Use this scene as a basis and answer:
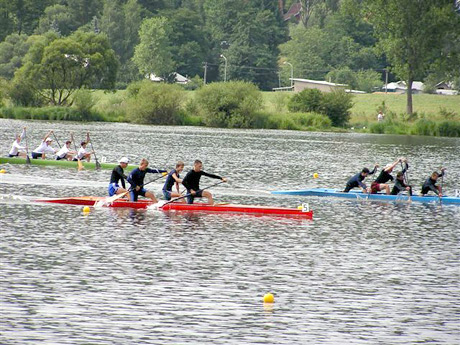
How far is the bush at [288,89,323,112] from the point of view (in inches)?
3688

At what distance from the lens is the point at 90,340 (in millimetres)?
15289

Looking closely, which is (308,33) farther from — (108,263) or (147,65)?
(108,263)

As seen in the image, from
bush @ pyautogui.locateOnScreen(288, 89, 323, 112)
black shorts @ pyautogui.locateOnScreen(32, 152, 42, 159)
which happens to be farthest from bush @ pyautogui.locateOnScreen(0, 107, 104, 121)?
black shorts @ pyautogui.locateOnScreen(32, 152, 42, 159)

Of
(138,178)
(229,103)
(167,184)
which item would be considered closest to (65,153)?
(167,184)

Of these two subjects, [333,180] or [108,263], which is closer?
[108,263]

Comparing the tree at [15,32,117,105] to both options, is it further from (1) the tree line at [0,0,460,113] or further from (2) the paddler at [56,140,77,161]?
(2) the paddler at [56,140,77,161]

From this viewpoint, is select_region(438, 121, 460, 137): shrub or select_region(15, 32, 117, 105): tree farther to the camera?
select_region(15, 32, 117, 105): tree

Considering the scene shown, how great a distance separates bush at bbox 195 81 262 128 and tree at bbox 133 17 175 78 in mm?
44053

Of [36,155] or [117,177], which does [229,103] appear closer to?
[36,155]

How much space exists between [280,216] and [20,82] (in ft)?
219

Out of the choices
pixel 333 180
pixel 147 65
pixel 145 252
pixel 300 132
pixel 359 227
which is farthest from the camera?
pixel 147 65

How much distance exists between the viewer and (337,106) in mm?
94000

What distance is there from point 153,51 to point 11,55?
22069mm

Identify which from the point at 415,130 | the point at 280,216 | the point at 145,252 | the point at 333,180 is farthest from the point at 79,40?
the point at 145,252
